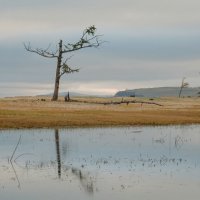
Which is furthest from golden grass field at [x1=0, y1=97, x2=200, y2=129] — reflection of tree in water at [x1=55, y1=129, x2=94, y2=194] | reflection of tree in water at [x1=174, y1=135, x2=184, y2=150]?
reflection of tree in water at [x1=55, y1=129, x2=94, y2=194]

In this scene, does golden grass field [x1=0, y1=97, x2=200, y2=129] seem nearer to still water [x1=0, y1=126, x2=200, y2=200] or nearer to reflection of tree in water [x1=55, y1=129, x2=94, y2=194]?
still water [x1=0, y1=126, x2=200, y2=200]

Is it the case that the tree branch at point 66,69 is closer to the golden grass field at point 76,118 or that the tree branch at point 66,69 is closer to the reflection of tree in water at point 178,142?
the golden grass field at point 76,118

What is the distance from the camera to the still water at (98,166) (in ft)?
72.0

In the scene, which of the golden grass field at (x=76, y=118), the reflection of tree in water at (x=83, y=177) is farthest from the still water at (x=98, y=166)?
the golden grass field at (x=76, y=118)

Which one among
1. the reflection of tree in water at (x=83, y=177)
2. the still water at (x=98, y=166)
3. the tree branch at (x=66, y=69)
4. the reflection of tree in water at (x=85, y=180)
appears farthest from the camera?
the tree branch at (x=66, y=69)

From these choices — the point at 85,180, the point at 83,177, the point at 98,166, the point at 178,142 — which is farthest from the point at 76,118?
the point at 85,180

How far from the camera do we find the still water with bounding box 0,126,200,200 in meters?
21.9

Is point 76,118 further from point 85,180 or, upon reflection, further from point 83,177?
point 85,180

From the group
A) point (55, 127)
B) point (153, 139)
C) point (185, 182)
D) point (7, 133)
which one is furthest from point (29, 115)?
point (185, 182)

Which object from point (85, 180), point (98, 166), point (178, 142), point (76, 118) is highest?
point (76, 118)

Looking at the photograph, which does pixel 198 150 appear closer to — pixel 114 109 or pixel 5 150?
pixel 5 150

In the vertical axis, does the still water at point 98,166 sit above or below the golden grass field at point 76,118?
below

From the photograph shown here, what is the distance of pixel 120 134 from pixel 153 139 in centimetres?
375

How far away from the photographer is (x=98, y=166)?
2786 centimetres
